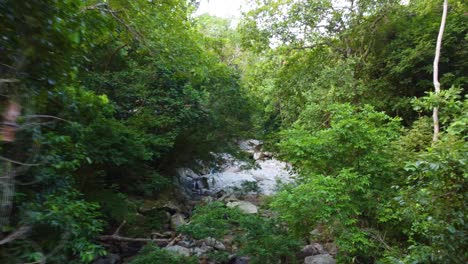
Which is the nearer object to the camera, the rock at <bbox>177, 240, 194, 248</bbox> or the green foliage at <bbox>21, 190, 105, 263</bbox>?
the green foliage at <bbox>21, 190, 105, 263</bbox>

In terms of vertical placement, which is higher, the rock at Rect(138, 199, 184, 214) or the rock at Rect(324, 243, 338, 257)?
the rock at Rect(138, 199, 184, 214)

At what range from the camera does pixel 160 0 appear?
516 cm

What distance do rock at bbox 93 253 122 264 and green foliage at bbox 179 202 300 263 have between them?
142 centimetres

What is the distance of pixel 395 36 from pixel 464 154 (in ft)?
23.4

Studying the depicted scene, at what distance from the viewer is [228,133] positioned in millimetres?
8719

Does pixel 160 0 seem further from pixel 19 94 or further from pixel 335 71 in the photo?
pixel 335 71

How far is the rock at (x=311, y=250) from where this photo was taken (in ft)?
19.6

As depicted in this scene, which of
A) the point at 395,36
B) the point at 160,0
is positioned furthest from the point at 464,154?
the point at 395,36

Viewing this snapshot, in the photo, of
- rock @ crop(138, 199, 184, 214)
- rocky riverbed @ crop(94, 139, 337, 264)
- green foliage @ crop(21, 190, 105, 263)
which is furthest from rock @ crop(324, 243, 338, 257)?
green foliage @ crop(21, 190, 105, 263)

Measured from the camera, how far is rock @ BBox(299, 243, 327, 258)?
5.96 meters

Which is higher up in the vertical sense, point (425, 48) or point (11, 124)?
point (425, 48)

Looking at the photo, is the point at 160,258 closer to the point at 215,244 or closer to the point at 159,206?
the point at 215,244


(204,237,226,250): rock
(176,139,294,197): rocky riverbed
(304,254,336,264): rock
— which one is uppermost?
(176,139,294,197): rocky riverbed

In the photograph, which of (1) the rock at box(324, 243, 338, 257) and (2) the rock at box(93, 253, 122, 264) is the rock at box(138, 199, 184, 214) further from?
(1) the rock at box(324, 243, 338, 257)
